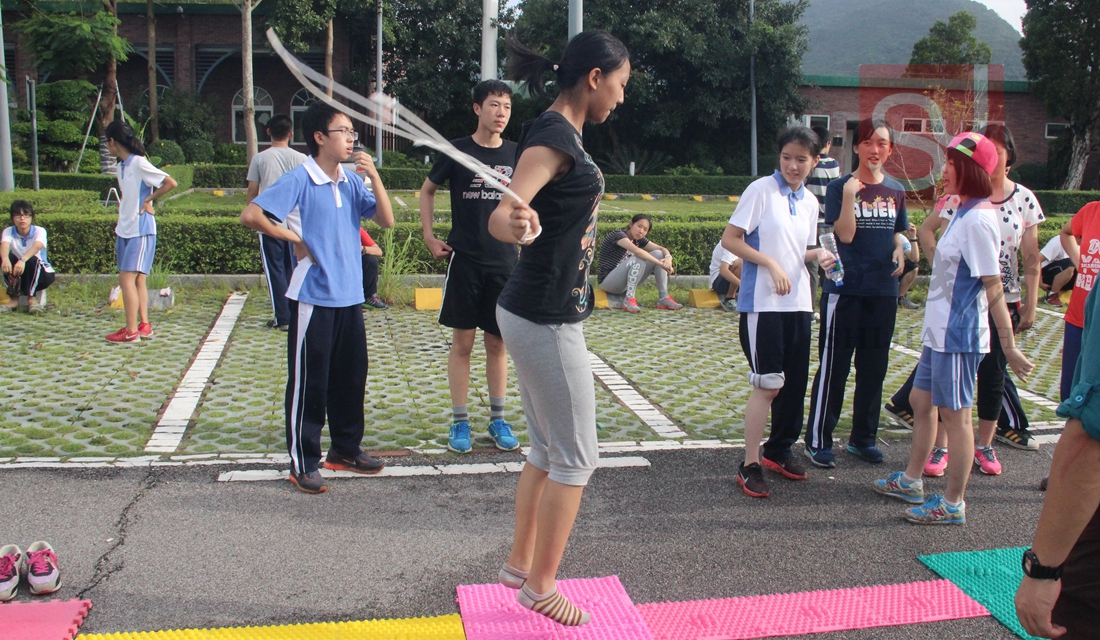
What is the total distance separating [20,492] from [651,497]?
3.02 metres

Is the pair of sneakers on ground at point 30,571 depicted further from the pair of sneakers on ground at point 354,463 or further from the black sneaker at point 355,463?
the black sneaker at point 355,463

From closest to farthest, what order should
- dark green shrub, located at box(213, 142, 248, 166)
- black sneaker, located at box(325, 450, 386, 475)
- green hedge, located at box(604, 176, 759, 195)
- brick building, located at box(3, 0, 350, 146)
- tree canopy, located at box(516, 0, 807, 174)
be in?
black sneaker, located at box(325, 450, 386, 475) → dark green shrub, located at box(213, 142, 248, 166) → green hedge, located at box(604, 176, 759, 195) → brick building, located at box(3, 0, 350, 146) → tree canopy, located at box(516, 0, 807, 174)

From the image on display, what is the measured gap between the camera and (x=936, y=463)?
5.07 meters

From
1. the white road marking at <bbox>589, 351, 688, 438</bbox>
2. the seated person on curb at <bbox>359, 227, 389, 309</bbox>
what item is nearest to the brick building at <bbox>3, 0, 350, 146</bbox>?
the seated person on curb at <bbox>359, 227, 389, 309</bbox>

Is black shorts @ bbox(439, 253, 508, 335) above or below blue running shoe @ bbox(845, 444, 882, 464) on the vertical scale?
above

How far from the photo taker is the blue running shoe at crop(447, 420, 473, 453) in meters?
5.22

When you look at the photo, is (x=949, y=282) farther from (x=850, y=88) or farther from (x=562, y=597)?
(x=850, y=88)

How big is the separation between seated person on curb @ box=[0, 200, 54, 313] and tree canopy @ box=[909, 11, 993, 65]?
56.0 meters

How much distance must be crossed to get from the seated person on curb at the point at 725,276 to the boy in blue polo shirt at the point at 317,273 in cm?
561

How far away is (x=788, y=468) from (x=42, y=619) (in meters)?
3.50

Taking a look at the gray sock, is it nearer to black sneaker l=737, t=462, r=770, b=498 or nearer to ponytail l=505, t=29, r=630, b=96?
black sneaker l=737, t=462, r=770, b=498

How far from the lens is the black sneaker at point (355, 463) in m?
4.83

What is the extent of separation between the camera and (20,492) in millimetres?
4387

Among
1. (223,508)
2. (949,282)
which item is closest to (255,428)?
(223,508)
